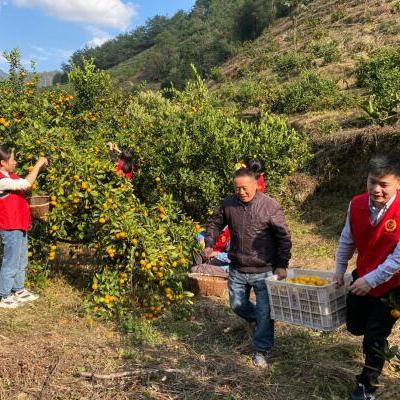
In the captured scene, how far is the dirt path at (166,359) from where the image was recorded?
3.32 meters

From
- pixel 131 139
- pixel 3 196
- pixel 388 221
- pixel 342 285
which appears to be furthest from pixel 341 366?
pixel 131 139

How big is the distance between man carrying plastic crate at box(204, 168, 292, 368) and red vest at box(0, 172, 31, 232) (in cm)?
230

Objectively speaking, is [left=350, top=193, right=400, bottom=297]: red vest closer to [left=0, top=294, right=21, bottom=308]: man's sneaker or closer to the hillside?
[left=0, top=294, right=21, bottom=308]: man's sneaker

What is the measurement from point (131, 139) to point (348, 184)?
4.38m

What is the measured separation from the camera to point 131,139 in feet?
29.2

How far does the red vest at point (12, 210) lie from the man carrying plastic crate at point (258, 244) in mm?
2298

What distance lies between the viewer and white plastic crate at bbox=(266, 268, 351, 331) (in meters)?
3.15

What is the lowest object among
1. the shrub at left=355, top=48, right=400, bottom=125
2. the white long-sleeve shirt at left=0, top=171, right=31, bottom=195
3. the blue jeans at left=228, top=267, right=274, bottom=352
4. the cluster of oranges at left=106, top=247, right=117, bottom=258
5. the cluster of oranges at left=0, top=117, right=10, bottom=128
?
the blue jeans at left=228, top=267, right=274, bottom=352

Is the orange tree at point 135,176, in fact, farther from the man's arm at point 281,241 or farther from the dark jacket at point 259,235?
the man's arm at point 281,241

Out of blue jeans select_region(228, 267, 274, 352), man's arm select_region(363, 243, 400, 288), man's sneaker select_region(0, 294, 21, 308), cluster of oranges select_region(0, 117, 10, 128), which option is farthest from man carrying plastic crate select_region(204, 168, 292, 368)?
cluster of oranges select_region(0, 117, 10, 128)

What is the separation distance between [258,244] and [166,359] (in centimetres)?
120

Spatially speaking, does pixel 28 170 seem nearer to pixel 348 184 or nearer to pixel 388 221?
pixel 388 221

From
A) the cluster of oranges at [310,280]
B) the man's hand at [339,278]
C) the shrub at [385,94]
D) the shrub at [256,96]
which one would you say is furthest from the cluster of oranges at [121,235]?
the shrub at [256,96]

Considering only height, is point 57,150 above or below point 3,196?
above
